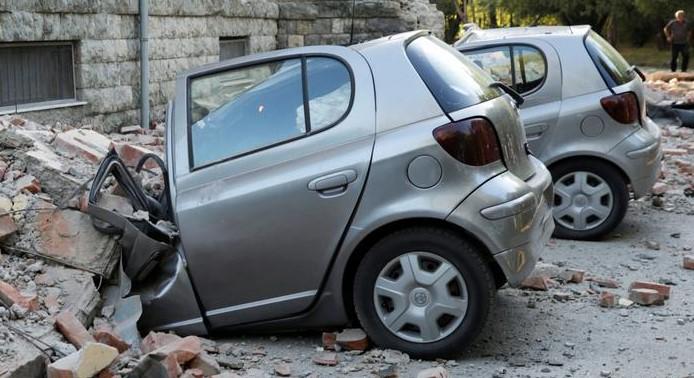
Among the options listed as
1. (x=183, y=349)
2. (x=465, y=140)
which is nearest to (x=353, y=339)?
→ (x=183, y=349)

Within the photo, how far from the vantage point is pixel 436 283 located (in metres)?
4.83

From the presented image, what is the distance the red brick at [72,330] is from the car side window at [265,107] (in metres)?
1.07

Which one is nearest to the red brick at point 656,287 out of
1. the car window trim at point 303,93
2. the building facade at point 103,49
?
the car window trim at point 303,93

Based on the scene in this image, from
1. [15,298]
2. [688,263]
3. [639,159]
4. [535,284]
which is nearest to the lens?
[15,298]

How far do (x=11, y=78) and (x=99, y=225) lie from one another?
4.92 m

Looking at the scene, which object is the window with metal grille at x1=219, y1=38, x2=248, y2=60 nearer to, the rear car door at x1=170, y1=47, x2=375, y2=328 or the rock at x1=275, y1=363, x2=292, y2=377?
the rear car door at x1=170, y1=47, x2=375, y2=328

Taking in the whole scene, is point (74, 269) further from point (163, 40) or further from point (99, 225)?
point (163, 40)

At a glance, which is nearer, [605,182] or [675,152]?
[605,182]

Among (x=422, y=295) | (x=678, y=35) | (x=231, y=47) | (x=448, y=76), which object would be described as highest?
(x=448, y=76)

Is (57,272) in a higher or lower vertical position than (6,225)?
lower

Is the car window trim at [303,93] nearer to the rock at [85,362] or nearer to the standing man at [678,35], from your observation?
the rock at [85,362]

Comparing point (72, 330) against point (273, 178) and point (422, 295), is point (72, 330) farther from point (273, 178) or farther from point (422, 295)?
point (422, 295)

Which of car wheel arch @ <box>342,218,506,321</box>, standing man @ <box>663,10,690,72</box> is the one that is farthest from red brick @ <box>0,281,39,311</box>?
standing man @ <box>663,10,690,72</box>

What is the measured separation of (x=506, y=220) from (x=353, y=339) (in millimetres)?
1028
